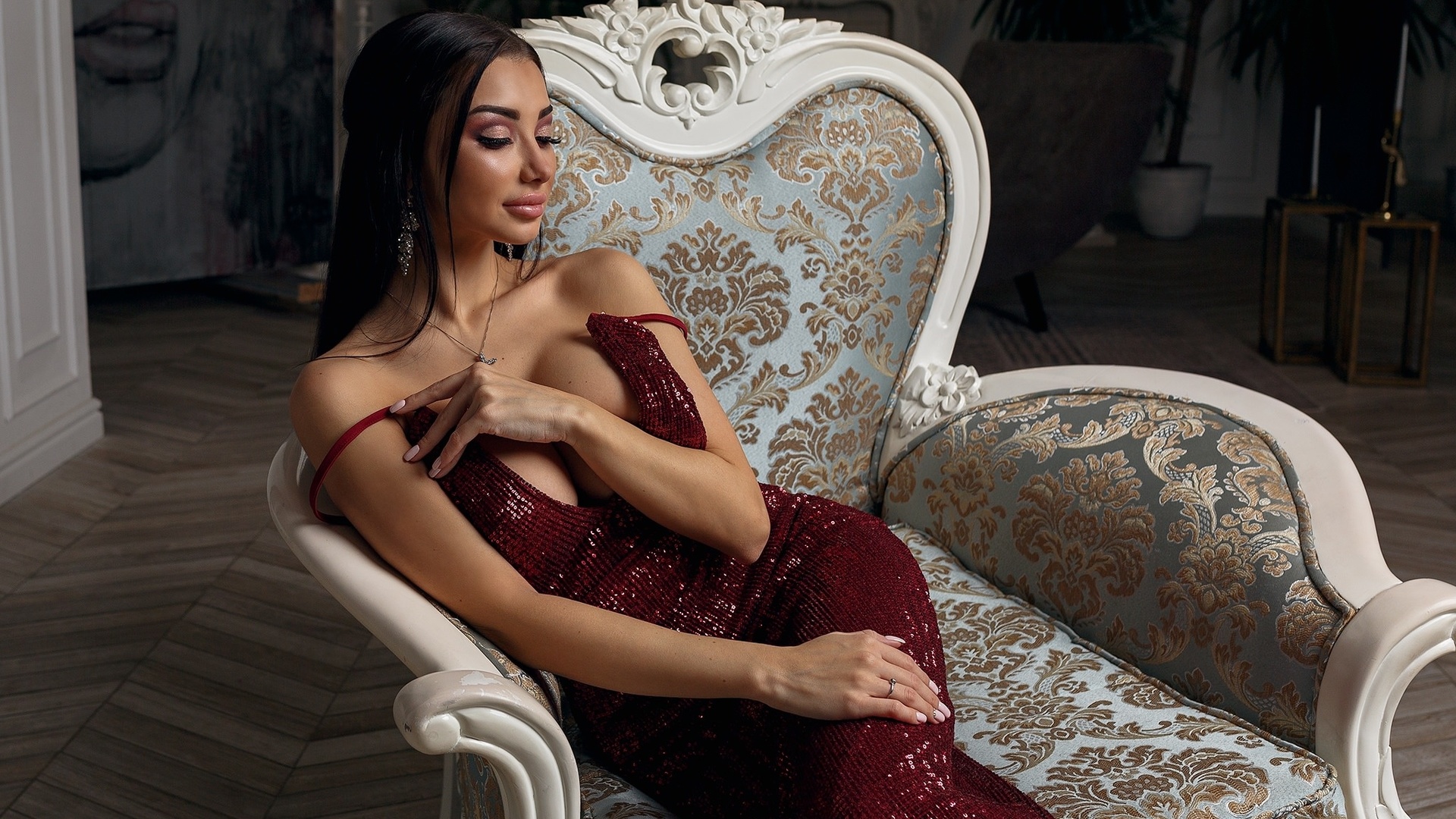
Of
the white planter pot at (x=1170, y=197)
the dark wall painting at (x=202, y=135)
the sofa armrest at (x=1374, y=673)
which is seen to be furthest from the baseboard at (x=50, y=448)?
the white planter pot at (x=1170, y=197)

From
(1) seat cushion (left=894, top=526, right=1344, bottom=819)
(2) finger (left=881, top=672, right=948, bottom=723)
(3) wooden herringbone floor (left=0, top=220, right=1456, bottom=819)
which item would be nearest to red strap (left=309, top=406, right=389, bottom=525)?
(2) finger (left=881, top=672, right=948, bottom=723)

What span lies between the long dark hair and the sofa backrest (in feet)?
0.83

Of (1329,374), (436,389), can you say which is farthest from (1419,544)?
(436,389)

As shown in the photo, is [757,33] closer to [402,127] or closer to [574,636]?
[402,127]

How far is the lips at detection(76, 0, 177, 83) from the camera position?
445 cm

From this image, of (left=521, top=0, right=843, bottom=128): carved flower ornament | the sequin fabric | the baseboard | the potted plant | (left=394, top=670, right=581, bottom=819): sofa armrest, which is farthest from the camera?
the potted plant

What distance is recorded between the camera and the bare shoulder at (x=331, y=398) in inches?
48.1

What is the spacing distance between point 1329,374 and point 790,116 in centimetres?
311

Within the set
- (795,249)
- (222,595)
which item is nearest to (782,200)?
(795,249)

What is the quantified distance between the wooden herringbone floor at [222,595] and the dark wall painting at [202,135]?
0.32 metres

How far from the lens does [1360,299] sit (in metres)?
4.14

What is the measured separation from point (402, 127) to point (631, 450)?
38 cm

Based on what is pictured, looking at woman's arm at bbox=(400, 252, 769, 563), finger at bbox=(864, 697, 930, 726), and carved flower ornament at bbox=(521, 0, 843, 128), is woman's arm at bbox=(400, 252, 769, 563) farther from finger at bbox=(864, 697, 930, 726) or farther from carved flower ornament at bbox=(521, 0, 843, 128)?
carved flower ornament at bbox=(521, 0, 843, 128)

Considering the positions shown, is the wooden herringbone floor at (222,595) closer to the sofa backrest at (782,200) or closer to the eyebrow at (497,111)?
the sofa backrest at (782,200)
